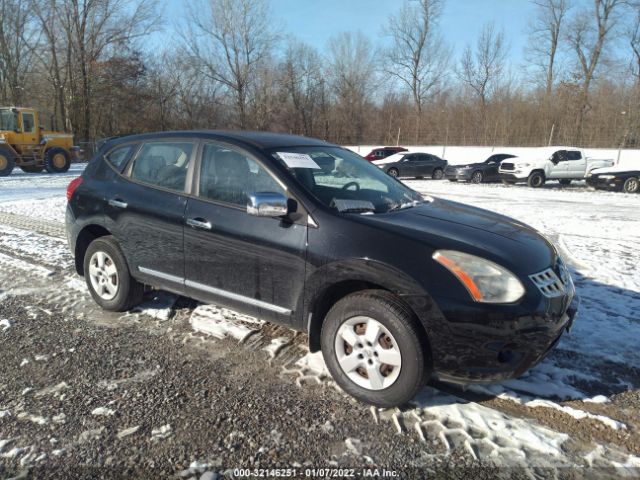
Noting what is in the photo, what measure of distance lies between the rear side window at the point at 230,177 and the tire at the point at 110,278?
1214 millimetres

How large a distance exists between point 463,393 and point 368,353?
773mm

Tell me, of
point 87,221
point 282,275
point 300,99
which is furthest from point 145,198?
point 300,99

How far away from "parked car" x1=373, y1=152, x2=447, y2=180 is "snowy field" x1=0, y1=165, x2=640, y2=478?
16841 mm

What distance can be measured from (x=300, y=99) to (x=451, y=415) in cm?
4666

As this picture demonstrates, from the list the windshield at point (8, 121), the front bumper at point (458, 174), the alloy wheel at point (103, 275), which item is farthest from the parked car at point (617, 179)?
the windshield at point (8, 121)

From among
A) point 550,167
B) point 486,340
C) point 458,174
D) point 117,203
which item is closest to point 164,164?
point 117,203

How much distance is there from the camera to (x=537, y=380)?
3.09 m

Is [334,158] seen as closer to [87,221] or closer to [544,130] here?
[87,221]

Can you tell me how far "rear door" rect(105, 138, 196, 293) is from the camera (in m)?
3.58

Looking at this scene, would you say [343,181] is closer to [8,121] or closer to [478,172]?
[478,172]

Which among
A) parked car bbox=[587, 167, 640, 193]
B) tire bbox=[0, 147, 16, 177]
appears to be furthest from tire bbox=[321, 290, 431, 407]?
tire bbox=[0, 147, 16, 177]

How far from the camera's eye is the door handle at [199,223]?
333cm

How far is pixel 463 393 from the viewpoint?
9.67ft

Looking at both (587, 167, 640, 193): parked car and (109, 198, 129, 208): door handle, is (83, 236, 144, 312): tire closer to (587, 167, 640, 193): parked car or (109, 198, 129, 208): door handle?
(109, 198, 129, 208): door handle
